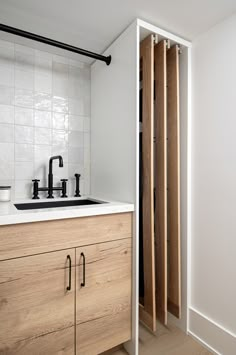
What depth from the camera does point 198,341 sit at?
1.49 m

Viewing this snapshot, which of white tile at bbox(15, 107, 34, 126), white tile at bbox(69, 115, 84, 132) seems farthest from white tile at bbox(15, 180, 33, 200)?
white tile at bbox(69, 115, 84, 132)

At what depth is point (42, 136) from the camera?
173 centimetres

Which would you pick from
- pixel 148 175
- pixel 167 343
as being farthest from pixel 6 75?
pixel 167 343

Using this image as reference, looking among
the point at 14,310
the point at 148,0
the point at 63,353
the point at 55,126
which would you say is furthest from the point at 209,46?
the point at 63,353

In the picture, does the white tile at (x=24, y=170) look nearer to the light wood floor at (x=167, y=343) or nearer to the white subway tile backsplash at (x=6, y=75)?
the white subway tile backsplash at (x=6, y=75)

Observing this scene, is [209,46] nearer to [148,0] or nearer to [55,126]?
[148,0]

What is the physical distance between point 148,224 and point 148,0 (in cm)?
137

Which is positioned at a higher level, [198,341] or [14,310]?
[14,310]

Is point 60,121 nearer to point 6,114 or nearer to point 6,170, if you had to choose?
point 6,114

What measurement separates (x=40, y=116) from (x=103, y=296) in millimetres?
1394

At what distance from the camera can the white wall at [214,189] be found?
4.36ft

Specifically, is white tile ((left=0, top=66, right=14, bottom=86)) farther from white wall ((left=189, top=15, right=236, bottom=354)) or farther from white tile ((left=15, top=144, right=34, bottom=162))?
white wall ((left=189, top=15, right=236, bottom=354))

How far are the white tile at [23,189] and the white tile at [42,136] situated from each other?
1.11 ft

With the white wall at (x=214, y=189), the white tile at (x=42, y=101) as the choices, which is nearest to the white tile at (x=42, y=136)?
the white tile at (x=42, y=101)
